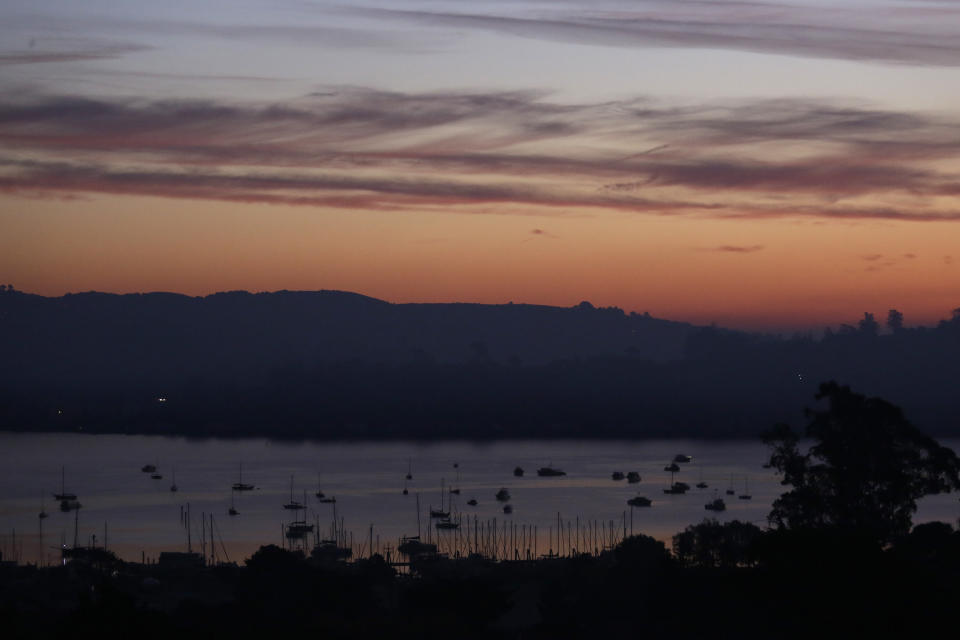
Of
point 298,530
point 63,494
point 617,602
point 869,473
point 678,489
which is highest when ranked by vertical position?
point 869,473

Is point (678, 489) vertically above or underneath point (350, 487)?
above

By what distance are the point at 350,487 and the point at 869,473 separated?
47047mm

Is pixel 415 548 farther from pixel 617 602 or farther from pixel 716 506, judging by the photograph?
pixel 617 602

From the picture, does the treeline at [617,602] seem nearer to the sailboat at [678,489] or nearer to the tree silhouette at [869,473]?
the tree silhouette at [869,473]

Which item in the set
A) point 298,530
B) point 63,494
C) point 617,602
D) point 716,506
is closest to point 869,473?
point 617,602

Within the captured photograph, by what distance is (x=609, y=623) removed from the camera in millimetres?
16609

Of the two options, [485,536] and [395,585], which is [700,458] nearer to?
[485,536]

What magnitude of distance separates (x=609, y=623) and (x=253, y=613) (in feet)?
16.2

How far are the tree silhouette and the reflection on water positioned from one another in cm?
2466

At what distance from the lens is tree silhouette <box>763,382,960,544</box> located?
2152cm

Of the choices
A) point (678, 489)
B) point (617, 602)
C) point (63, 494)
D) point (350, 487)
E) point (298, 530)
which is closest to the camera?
point (617, 602)

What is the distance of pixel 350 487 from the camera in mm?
66062

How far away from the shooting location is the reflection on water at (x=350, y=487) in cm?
5038

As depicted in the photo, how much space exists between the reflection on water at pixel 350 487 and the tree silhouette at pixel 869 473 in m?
24.7
